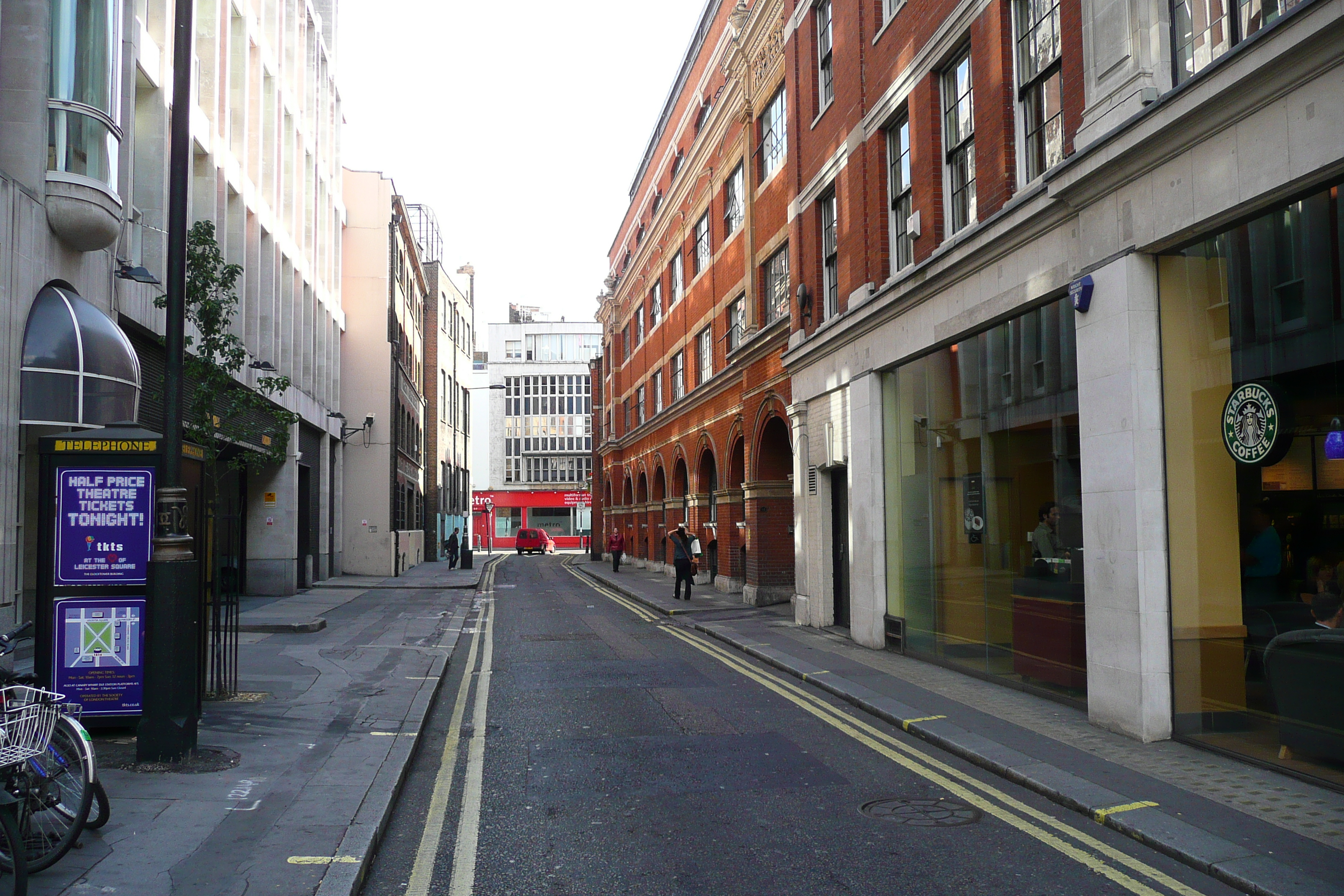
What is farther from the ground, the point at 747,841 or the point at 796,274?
the point at 796,274

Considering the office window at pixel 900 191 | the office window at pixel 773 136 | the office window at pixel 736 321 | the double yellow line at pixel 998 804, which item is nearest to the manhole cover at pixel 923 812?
the double yellow line at pixel 998 804

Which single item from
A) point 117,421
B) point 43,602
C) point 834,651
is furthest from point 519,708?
point 117,421

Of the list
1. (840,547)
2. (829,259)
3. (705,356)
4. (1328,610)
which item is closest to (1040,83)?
(1328,610)

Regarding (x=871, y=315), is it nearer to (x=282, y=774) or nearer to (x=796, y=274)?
(x=796, y=274)

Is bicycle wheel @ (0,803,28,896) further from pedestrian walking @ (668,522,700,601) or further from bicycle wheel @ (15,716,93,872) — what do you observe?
pedestrian walking @ (668,522,700,601)

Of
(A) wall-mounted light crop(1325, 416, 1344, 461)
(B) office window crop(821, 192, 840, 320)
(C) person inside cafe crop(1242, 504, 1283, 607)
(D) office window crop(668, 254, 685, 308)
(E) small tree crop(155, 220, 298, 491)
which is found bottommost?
(C) person inside cafe crop(1242, 504, 1283, 607)

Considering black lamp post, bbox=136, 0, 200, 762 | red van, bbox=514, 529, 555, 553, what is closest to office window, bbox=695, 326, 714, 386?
black lamp post, bbox=136, 0, 200, 762

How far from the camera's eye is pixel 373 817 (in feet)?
20.6

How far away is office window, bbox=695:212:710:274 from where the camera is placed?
30.3 metres

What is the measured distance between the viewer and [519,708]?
10562 mm

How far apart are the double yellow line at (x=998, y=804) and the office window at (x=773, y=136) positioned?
1413cm

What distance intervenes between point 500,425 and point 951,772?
8435 centimetres

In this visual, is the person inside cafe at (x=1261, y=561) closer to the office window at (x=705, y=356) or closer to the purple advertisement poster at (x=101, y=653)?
the purple advertisement poster at (x=101, y=653)

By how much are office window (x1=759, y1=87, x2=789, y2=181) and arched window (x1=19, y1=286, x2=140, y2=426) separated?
45.6 feet
